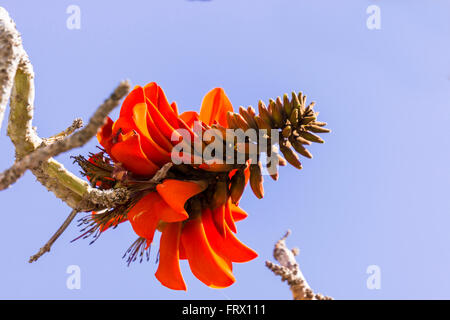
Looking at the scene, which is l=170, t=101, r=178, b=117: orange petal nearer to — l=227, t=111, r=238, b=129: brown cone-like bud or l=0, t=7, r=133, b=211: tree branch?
l=227, t=111, r=238, b=129: brown cone-like bud

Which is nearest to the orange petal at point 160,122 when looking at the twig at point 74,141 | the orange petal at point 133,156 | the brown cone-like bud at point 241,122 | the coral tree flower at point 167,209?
the coral tree flower at point 167,209

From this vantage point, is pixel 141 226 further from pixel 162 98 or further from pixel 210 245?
pixel 162 98

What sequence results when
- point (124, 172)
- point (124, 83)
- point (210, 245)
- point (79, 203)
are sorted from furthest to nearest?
point (210, 245) < point (124, 172) < point (79, 203) < point (124, 83)

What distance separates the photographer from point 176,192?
1.33 metres

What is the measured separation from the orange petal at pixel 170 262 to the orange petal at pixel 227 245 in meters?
0.11

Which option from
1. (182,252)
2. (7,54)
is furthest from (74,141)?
(182,252)

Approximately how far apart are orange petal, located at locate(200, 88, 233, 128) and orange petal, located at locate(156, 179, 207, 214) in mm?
383

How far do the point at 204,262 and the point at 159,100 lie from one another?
0.61 metres

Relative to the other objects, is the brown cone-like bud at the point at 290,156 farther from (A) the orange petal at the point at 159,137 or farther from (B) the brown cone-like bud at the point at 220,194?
(A) the orange petal at the point at 159,137

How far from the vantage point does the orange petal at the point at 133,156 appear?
134 cm

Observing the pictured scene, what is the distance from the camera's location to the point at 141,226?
53.6 inches

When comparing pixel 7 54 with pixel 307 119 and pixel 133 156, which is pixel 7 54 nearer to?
pixel 133 156
